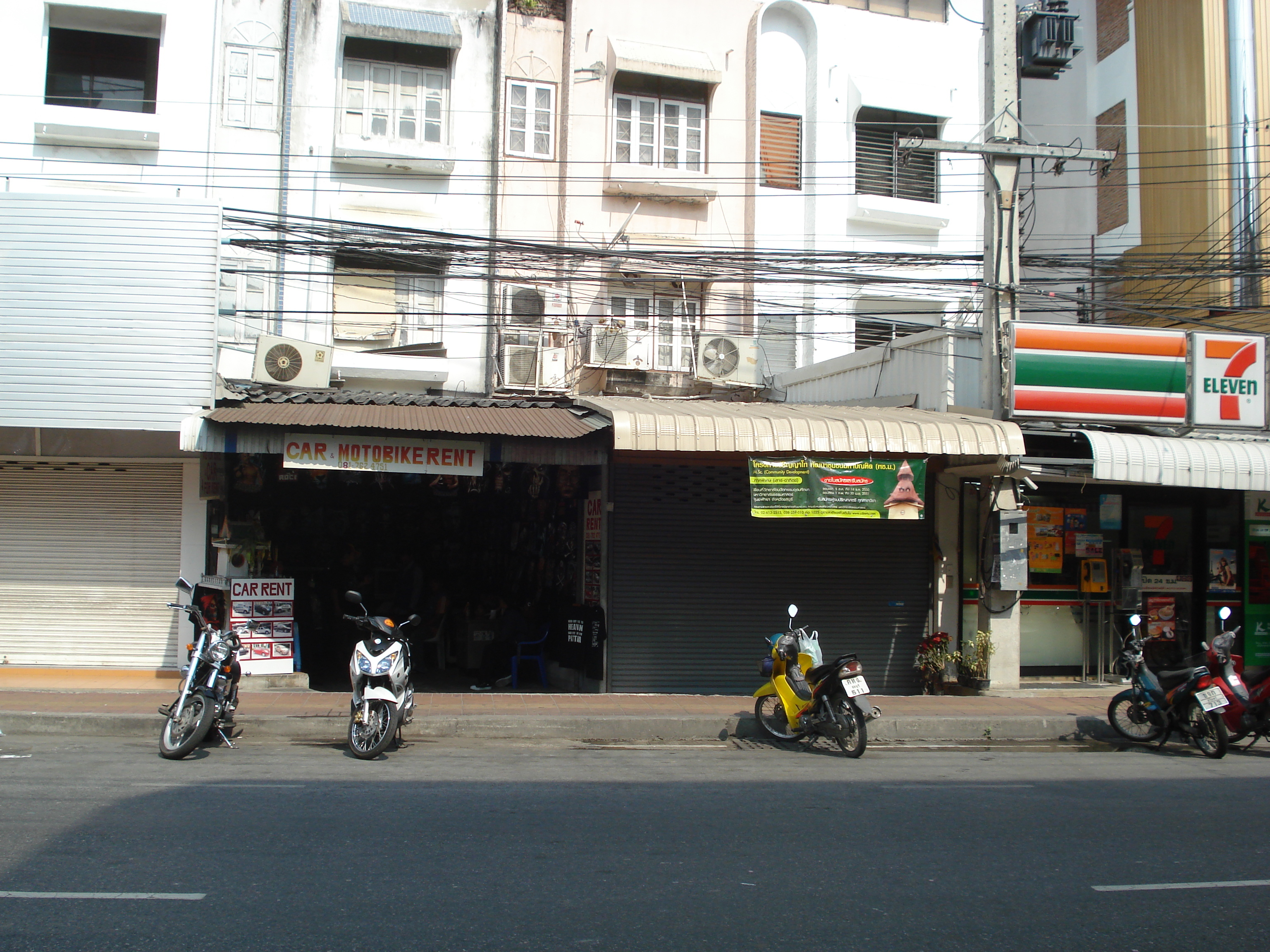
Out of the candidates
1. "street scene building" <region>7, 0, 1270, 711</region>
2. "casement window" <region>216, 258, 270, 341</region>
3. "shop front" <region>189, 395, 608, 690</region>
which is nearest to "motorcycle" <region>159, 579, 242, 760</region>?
"shop front" <region>189, 395, 608, 690</region>

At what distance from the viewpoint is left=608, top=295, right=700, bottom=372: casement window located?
55.1 feet

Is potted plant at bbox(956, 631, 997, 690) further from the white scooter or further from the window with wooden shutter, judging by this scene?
the window with wooden shutter

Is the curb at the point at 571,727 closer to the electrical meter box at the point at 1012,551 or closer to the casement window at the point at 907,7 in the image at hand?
the electrical meter box at the point at 1012,551

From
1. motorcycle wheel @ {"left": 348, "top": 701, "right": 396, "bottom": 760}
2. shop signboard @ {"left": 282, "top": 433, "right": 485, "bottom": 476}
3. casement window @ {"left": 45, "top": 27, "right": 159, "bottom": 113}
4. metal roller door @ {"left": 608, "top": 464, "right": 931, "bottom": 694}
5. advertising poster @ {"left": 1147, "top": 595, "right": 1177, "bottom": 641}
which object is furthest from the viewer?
casement window @ {"left": 45, "top": 27, "right": 159, "bottom": 113}

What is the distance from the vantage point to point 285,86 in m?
15.8

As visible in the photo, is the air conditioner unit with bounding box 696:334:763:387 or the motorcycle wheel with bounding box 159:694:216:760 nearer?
the motorcycle wheel with bounding box 159:694:216:760

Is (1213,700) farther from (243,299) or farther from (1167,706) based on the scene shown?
(243,299)

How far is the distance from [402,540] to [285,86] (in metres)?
7.38

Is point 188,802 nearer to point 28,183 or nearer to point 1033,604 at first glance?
point 1033,604

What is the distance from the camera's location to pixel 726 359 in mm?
16672

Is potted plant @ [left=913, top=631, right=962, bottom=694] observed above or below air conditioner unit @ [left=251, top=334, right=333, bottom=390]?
below

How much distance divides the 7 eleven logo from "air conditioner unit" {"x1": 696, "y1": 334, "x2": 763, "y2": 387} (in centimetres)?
668

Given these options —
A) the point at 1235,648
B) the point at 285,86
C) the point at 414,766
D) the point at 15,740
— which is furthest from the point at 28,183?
the point at 1235,648

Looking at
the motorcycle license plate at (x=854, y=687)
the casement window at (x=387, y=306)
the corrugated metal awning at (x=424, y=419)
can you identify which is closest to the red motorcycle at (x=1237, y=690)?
the motorcycle license plate at (x=854, y=687)
